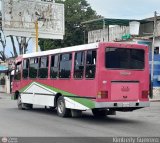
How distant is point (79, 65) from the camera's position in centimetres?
1759

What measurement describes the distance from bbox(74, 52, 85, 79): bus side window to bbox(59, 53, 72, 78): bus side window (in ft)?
1.65

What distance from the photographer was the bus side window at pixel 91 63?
54.7ft

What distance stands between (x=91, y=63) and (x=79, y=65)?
87 centimetres

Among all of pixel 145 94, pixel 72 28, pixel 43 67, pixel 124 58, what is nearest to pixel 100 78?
pixel 124 58

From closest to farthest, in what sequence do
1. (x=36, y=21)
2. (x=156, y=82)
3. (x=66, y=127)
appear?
(x=66, y=127) < (x=156, y=82) < (x=36, y=21)

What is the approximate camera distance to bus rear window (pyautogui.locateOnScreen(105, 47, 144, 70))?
1670 centimetres

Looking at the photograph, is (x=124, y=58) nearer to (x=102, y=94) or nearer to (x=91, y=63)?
(x=91, y=63)

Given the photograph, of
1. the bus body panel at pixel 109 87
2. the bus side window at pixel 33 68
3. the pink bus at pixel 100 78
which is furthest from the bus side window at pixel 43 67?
the bus body panel at pixel 109 87

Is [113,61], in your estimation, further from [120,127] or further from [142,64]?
[120,127]

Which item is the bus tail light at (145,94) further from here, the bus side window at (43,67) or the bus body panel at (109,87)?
the bus side window at (43,67)

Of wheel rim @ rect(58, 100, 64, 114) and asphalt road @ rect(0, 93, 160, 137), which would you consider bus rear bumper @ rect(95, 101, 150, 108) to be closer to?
asphalt road @ rect(0, 93, 160, 137)

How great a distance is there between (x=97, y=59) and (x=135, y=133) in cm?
376

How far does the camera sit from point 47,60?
20344mm

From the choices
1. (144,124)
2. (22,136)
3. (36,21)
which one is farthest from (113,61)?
(36,21)
